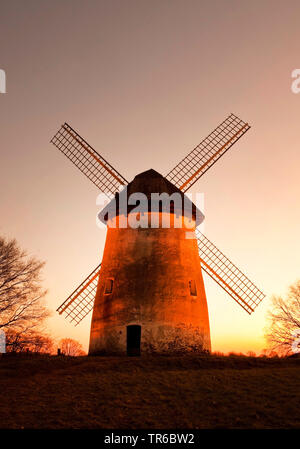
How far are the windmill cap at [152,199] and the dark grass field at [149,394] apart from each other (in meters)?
6.41

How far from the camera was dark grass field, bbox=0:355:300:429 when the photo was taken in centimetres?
796

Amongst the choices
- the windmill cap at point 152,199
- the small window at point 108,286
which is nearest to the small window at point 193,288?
the windmill cap at point 152,199

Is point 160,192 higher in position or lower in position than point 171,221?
higher

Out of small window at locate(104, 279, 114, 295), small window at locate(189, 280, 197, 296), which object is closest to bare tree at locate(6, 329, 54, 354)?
small window at locate(104, 279, 114, 295)

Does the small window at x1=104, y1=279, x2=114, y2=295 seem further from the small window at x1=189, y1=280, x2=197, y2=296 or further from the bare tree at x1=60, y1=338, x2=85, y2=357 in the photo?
the bare tree at x1=60, y1=338, x2=85, y2=357

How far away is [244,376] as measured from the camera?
1126 cm

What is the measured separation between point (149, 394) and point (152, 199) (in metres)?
8.97

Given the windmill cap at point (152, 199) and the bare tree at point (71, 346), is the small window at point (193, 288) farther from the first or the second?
the bare tree at point (71, 346)

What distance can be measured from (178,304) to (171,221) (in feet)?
11.9

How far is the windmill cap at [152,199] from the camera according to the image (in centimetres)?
1692

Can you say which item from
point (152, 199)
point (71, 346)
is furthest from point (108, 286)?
point (71, 346)

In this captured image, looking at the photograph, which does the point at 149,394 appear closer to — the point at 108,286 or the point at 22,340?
the point at 108,286
